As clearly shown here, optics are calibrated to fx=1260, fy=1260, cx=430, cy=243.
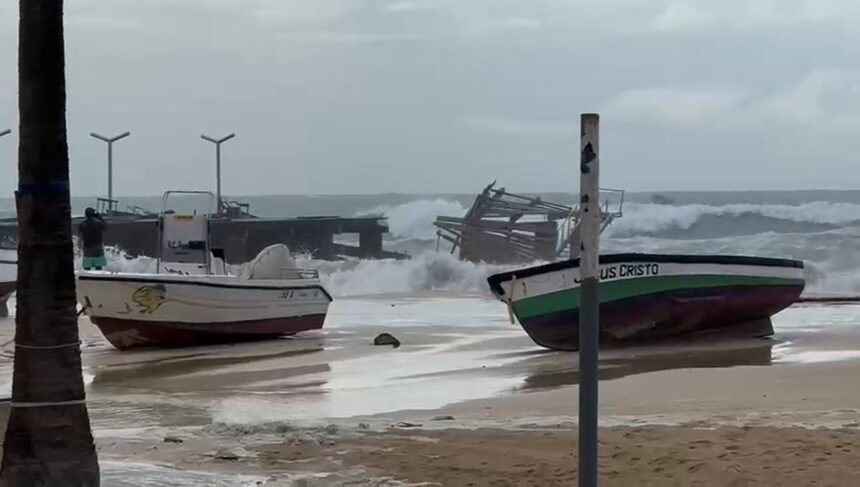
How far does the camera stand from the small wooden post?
172 inches

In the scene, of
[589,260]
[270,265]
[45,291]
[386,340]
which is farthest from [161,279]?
[589,260]

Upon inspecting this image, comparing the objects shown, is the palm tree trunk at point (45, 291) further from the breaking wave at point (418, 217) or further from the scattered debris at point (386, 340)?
the breaking wave at point (418, 217)

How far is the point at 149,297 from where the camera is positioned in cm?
1725

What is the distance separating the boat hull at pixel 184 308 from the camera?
17.1m

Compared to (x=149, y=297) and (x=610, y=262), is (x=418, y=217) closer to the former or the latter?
(x=149, y=297)

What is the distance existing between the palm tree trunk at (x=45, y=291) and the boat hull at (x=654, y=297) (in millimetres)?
10199

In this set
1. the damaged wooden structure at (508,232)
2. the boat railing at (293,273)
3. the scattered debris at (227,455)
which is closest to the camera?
the scattered debris at (227,455)

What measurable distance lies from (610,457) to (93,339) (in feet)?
43.3

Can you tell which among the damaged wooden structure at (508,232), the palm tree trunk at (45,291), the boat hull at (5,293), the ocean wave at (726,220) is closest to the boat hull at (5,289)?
the boat hull at (5,293)

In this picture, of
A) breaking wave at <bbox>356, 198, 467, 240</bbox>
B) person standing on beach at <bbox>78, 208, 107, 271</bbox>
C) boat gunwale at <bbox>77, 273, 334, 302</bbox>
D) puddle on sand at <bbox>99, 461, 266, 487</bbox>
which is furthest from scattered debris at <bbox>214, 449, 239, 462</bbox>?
breaking wave at <bbox>356, 198, 467, 240</bbox>

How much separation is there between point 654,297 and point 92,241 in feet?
29.0

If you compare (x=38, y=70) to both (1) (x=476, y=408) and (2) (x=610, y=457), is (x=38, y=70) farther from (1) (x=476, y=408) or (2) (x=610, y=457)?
(1) (x=476, y=408)

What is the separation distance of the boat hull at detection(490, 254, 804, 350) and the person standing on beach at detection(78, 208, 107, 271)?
6.83 m

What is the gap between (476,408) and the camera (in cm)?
1113
